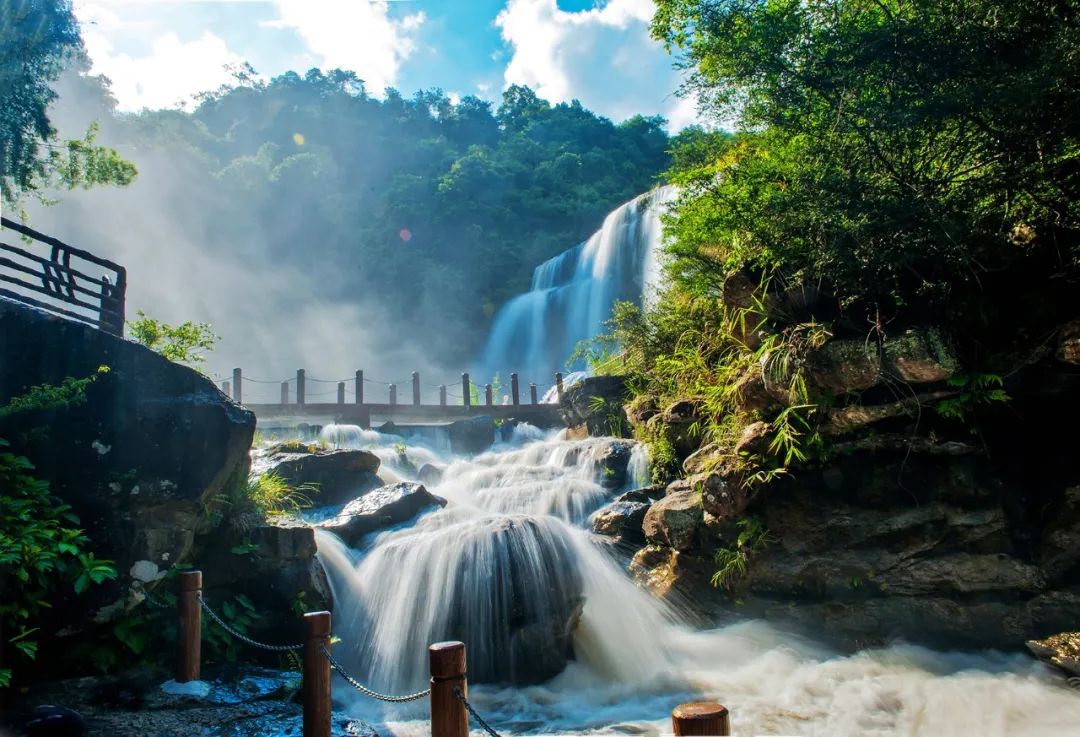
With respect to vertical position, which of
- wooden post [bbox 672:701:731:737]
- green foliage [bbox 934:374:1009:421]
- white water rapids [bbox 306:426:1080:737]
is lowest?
white water rapids [bbox 306:426:1080:737]

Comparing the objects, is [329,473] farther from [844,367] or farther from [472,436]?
[472,436]

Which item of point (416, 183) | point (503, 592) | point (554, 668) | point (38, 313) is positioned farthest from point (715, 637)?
point (416, 183)

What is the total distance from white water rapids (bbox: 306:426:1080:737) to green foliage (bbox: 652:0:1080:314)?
10.8ft

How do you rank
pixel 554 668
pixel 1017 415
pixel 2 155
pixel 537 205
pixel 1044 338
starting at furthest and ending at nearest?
pixel 537 205 < pixel 2 155 < pixel 554 668 < pixel 1017 415 < pixel 1044 338

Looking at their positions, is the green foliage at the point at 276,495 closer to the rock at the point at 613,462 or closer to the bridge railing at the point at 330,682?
the bridge railing at the point at 330,682

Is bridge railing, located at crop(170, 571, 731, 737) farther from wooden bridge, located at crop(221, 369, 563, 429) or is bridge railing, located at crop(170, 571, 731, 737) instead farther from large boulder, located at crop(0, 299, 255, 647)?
wooden bridge, located at crop(221, 369, 563, 429)

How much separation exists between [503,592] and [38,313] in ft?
17.0

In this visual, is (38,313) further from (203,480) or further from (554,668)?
(554,668)

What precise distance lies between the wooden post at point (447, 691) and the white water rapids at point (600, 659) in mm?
2597

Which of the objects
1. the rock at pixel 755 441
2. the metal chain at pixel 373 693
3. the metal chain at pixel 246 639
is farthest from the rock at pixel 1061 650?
the metal chain at pixel 246 639

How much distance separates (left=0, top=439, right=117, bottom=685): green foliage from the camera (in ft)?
14.1

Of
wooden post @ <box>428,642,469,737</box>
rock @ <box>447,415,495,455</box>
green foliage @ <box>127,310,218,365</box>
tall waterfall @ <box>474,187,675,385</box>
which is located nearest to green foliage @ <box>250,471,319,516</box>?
green foliage @ <box>127,310,218,365</box>

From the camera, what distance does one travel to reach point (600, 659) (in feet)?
20.0

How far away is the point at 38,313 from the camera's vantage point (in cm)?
578
